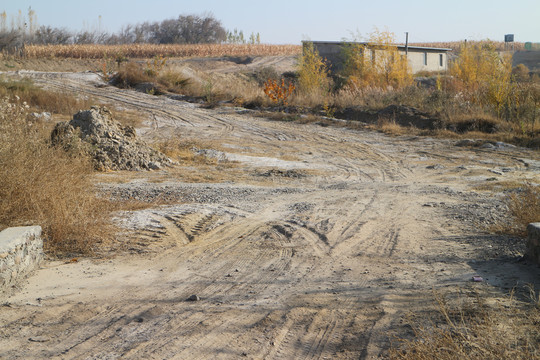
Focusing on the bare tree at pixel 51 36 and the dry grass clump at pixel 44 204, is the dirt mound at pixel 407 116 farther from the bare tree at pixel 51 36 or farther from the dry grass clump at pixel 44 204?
the bare tree at pixel 51 36

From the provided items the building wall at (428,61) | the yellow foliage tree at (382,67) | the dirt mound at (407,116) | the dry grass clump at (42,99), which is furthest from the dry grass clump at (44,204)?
the building wall at (428,61)

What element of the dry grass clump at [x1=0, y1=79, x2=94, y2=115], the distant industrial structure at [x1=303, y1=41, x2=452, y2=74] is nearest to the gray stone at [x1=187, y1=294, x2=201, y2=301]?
the dry grass clump at [x1=0, y1=79, x2=94, y2=115]

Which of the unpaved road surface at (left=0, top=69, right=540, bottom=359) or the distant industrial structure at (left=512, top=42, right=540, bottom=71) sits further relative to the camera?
the distant industrial structure at (left=512, top=42, right=540, bottom=71)

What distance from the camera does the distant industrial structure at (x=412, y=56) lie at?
134 feet

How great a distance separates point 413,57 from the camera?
44875 mm

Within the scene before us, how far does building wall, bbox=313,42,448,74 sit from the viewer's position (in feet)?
134

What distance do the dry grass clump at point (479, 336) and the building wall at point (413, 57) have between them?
33744 millimetres

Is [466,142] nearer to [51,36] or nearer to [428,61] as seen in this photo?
[428,61]

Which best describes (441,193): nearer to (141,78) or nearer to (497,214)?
(497,214)

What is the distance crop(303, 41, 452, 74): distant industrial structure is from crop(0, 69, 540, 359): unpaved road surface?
29020mm

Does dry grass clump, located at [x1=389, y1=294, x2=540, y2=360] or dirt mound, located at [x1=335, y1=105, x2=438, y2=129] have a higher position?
dirt mound, located at [x1=335, y1=105, x2=438, y2=129]

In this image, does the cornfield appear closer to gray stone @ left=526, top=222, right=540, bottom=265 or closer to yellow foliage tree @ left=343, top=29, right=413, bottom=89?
yellow foliage tree @ left=343, top=29, right=413, bottom=89

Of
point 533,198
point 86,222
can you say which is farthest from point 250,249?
point 533,198

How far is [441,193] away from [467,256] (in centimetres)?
361
